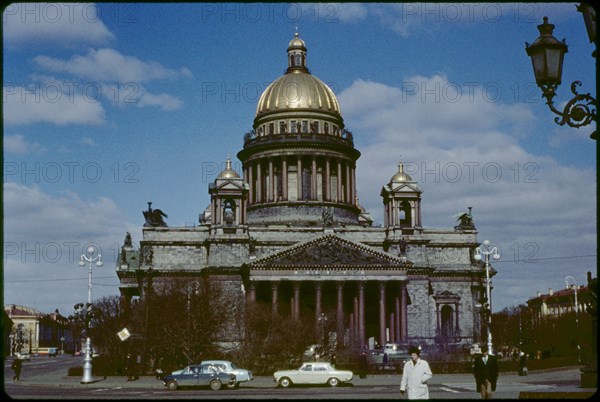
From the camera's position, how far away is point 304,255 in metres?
91.2

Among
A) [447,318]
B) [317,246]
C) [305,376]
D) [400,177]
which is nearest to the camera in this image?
[305,376]

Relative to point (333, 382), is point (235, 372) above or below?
above

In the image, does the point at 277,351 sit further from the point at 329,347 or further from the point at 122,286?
the point at 122,286

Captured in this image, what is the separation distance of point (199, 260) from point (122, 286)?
1118cm

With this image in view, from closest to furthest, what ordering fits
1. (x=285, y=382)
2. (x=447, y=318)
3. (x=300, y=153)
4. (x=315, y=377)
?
(x=285, y=382)
(x=315, y=377)
(x=447, y=318)
(x=300, y=153)

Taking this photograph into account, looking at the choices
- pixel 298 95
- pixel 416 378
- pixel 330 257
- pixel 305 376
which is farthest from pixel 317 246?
pixel 416 378

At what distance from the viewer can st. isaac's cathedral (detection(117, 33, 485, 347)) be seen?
3585 inches

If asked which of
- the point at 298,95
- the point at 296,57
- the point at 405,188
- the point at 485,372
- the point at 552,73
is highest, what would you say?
the point at 296,57

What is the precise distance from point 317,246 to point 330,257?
1848 millimetres

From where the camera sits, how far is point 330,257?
91438mm

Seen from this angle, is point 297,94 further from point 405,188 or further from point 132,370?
point 132,370

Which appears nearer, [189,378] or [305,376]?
[189,378]

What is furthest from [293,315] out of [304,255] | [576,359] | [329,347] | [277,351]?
[576,359]

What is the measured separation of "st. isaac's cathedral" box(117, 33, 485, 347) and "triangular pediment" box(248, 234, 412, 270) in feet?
0.35
